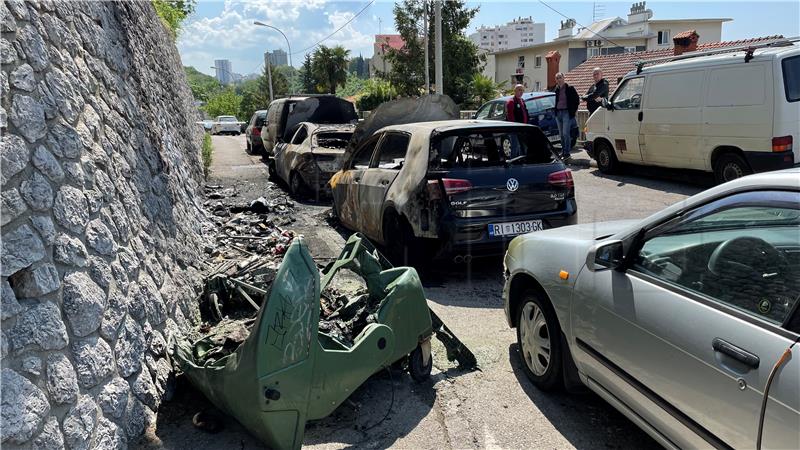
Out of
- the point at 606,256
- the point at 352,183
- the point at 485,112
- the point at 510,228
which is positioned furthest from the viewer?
the point at 485,112

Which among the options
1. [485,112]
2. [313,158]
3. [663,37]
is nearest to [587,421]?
[313,158]

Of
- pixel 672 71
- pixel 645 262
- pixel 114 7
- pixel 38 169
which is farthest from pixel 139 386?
pixel 672 71

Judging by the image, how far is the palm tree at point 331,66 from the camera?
2557 inches

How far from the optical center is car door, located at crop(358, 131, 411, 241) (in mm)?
6348

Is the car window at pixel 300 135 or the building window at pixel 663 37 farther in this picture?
the building window at pixel 663 37

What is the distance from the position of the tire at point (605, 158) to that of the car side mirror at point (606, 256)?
31.9 feet

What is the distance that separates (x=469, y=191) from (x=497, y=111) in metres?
10.9

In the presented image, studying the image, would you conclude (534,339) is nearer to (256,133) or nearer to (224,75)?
(256,133)

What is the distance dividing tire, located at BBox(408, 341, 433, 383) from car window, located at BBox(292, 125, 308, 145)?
8.74 meters

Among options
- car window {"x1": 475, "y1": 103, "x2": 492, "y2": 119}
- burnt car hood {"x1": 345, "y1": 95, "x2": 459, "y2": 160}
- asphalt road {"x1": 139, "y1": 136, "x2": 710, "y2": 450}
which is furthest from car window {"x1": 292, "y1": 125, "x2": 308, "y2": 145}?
asphalt road {"x1": 139, "y1": 136, "x2": 710, "y2": 450}

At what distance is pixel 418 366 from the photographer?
3.83m

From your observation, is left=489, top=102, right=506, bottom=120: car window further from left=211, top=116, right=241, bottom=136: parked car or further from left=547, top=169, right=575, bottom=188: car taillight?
left=211, top=116, right=241, bottom=136: parked car

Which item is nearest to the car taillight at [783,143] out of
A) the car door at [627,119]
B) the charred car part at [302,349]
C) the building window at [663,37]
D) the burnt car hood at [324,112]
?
the car door at [627,119]

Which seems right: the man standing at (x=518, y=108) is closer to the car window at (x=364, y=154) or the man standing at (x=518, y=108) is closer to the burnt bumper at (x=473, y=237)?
the car window at (x=364, y=154)
